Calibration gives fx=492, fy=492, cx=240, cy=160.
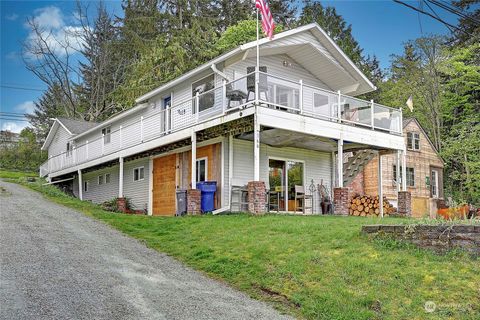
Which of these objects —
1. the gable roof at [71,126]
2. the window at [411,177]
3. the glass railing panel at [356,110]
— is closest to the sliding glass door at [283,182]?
the glass railing panel at [356,110]

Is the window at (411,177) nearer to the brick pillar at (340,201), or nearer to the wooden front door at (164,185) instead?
the brick pillar at (340,201)

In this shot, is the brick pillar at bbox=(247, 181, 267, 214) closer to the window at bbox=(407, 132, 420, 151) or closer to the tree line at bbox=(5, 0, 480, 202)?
the tree line at bbox=(5, 0, 480, 202)

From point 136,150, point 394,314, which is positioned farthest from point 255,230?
point 136,150

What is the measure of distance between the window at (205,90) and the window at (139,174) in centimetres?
534

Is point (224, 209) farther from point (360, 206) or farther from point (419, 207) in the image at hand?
point (419, 207)

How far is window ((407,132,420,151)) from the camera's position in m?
29.6

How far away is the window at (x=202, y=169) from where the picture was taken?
1812 cm

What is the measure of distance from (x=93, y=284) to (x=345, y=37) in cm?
3387

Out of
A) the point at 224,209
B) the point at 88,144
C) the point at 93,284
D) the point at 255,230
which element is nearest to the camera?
the point at 93,284

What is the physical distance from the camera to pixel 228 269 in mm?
8977

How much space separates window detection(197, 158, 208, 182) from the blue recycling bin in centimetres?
125

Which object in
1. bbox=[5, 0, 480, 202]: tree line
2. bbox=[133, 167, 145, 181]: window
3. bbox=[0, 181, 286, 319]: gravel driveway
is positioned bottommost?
bbox=[0, 181, 286, 319]: gravel driveway

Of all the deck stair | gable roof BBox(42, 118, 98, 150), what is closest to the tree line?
gable roof BBox(42, 118, 98, 150)

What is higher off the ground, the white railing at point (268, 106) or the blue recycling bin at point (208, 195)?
the white railing at point (268, 106)
